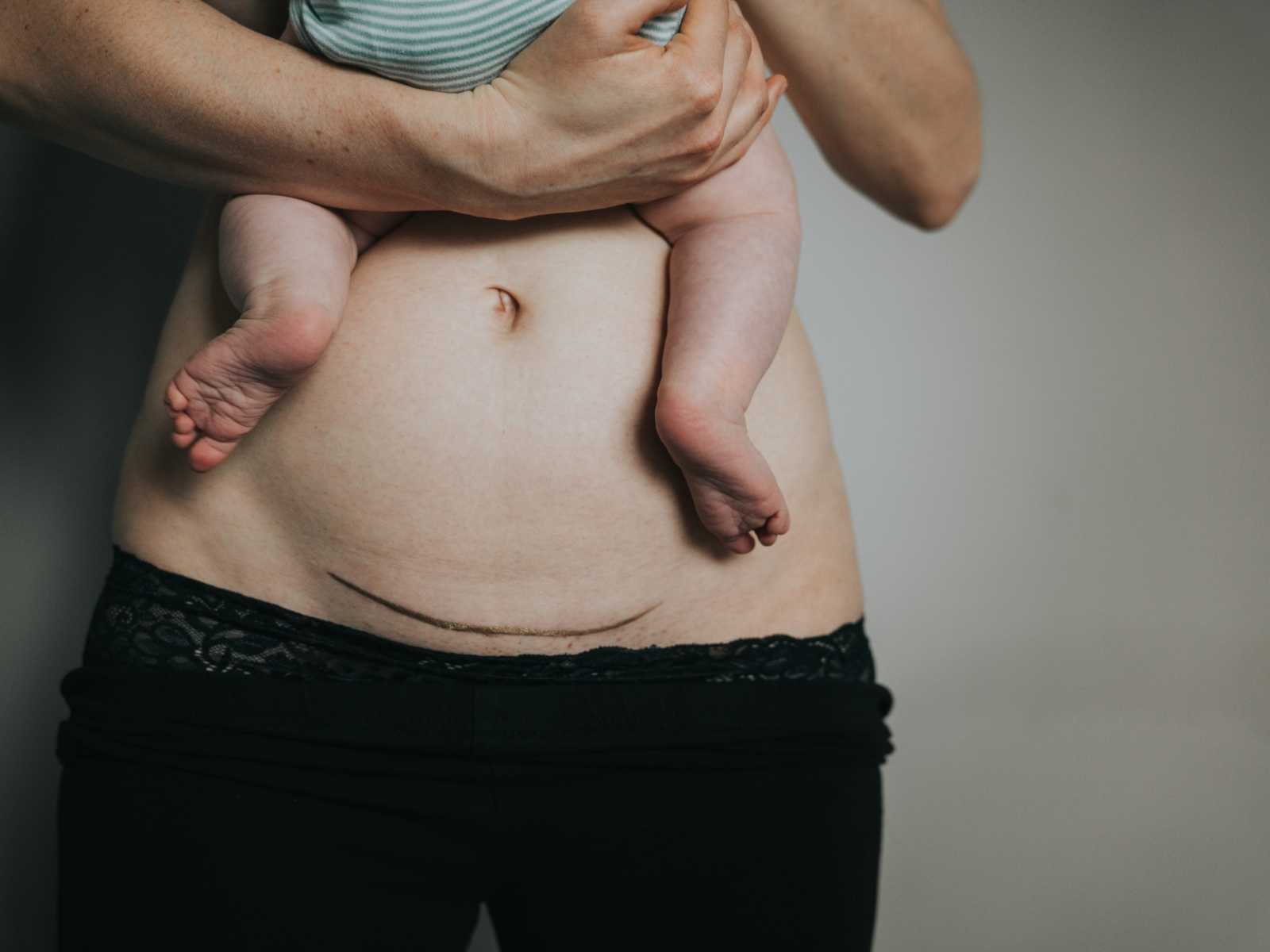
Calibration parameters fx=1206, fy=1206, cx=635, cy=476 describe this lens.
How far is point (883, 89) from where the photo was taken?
950 millimetres

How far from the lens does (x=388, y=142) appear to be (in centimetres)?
74

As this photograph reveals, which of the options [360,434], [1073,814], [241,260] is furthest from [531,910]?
[1073,814]

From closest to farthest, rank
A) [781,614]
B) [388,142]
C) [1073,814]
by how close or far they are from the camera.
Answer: [388,142] → [781,614] → [1073,814]

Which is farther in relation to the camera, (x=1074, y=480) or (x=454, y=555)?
(x=1074, y=480)

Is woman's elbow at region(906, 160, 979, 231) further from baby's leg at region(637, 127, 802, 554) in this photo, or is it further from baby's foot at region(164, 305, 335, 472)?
baby's foot at region(164, 305, 335, 472)

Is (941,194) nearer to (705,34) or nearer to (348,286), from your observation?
(705,34)

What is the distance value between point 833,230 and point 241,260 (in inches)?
44.8

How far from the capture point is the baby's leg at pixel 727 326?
2.47ft

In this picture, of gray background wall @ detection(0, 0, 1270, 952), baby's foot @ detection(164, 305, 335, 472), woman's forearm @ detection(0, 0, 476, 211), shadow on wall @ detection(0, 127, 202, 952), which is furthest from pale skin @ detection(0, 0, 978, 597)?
gray background wall @ detection(0, 0, 1270, 952)

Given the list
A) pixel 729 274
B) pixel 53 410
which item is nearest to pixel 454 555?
pixel 729 274

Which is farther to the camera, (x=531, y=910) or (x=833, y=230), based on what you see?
(x=833, y=230)

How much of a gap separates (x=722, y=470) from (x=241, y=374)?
0.30 m

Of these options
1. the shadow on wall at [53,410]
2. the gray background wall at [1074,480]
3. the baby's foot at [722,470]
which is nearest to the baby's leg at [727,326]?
the baby's foot at [722,470]

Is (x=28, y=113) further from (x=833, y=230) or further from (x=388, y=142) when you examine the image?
(x=833, y=230)
